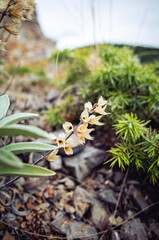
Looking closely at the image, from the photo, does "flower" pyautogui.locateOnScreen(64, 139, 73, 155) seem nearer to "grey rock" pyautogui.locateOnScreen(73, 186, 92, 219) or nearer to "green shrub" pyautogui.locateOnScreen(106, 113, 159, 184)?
"green shrub" pyautogui.locateOnScreen(106, 113, 159, 184)

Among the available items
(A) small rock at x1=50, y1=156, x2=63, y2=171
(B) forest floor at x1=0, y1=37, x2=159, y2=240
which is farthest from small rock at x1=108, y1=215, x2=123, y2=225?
(A) small rock at x1=50, y1=156, x2=63, y2=171

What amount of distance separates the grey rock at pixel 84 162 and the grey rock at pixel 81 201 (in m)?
0.11

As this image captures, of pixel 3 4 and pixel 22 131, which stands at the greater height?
pixel 3 4

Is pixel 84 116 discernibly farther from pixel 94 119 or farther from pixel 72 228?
pixel 72 228

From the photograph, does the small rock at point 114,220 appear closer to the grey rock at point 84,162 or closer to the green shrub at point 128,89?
the grey rock at point 84,162

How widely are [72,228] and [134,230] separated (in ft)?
1.16

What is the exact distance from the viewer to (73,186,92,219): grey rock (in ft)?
2.96

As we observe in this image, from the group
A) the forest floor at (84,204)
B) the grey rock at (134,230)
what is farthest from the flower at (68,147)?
the grey rock at (134,230)

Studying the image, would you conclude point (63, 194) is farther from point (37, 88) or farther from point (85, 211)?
point (37, 88)

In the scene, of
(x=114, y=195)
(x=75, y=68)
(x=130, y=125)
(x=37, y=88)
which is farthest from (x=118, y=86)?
(x=37, y=88)

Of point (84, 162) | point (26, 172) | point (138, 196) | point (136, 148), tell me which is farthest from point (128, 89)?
point (26, 172)

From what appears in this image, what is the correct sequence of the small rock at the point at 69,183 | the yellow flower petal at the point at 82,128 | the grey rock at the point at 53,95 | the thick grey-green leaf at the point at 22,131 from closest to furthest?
the thick grey-green leaf at the point at 22,131, the yellow flower petal at the point at 82,128, the small rock at the point at 69,183, the grey rock at the point at 53,95

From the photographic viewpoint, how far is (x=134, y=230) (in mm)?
859

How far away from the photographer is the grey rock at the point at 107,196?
980mm
